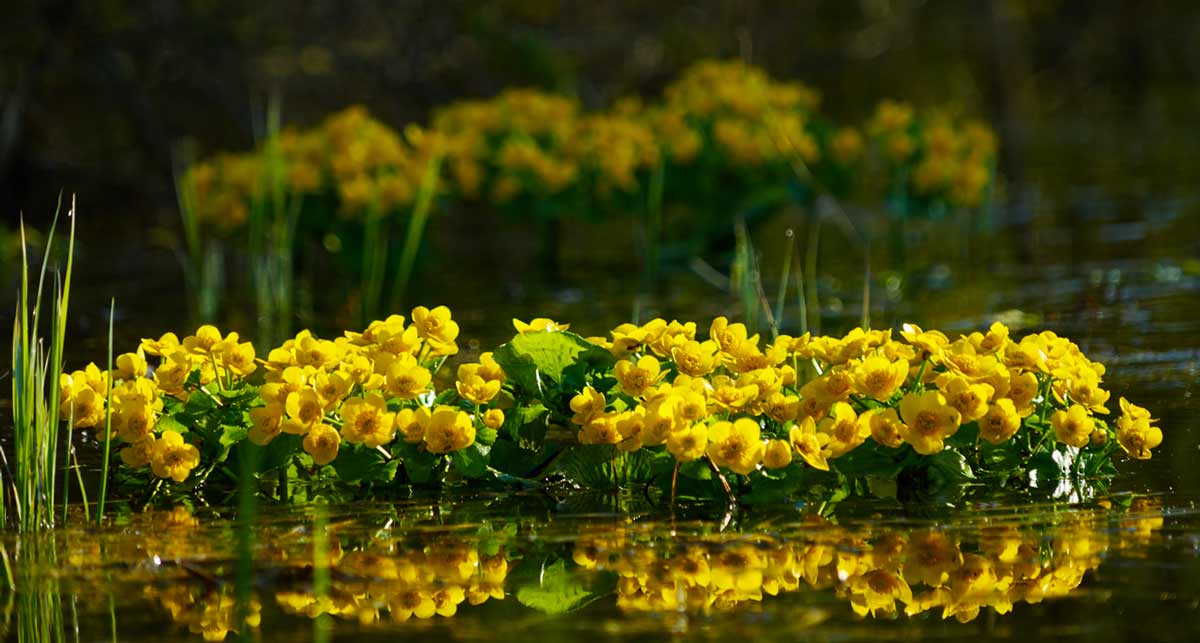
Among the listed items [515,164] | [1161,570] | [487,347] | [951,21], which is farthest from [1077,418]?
[951,21]

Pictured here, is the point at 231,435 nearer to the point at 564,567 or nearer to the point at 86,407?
the point at 86,407

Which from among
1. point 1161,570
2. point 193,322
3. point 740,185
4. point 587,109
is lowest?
point 1161,570

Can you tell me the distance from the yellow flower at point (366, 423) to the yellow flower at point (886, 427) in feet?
2.72

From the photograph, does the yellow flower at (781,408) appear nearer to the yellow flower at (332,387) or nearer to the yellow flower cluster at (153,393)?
the yellow flower at (332,387)

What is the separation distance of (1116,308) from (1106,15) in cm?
1291

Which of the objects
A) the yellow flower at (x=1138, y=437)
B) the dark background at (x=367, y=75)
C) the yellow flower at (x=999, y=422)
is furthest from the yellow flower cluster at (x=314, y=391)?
the dark background at (x=367, y=75)

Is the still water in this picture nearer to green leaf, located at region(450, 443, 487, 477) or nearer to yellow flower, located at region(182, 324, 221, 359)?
green leaf, located at region(450, 443, 487, 477)

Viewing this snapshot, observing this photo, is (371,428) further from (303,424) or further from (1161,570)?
(1161,570)

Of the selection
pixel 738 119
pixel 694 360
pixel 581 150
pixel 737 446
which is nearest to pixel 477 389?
pixel 694 360

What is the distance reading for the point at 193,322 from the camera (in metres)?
6.40

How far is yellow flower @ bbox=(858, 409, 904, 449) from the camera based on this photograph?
10.4 ft

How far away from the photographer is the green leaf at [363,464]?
3.38m

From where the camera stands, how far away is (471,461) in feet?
11.0

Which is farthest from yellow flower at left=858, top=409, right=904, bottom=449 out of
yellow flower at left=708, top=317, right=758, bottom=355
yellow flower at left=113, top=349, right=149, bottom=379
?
yellow flower at left=113, top=349, right=149, bottom=379
